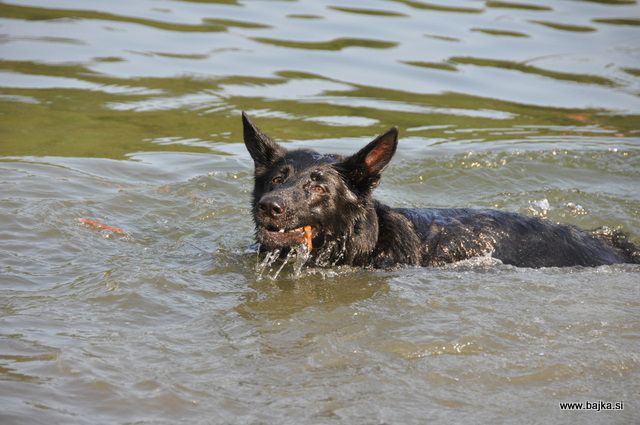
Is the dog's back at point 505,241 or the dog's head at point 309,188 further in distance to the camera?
the dog's back at point 505,241

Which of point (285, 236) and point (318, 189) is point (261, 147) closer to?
point (318, 189)

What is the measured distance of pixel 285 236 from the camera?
303 inches

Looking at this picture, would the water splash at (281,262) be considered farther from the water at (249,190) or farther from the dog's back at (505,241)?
the dog's back at (505,241)

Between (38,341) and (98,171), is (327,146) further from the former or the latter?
(38,341)

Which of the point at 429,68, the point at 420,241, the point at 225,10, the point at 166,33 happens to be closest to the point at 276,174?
the point at 420,241

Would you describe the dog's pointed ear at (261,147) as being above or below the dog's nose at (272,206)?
above

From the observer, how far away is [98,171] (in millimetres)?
10883

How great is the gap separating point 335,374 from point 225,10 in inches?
514

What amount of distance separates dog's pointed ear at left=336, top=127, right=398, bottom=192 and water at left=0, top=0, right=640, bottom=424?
765mm

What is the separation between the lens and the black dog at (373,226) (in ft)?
25.5

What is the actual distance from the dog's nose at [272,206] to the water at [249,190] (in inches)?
25.2

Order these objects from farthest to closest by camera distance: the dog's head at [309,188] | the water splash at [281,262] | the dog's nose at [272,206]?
the water splash at [281,262] → the dog's head at [309,188] → the dog's nose at [272,206]

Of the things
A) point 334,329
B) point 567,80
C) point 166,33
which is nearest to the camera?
point 334,329

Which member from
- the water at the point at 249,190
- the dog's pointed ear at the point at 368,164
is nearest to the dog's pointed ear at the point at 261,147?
the dog's pointed ear at the point at 368,164
